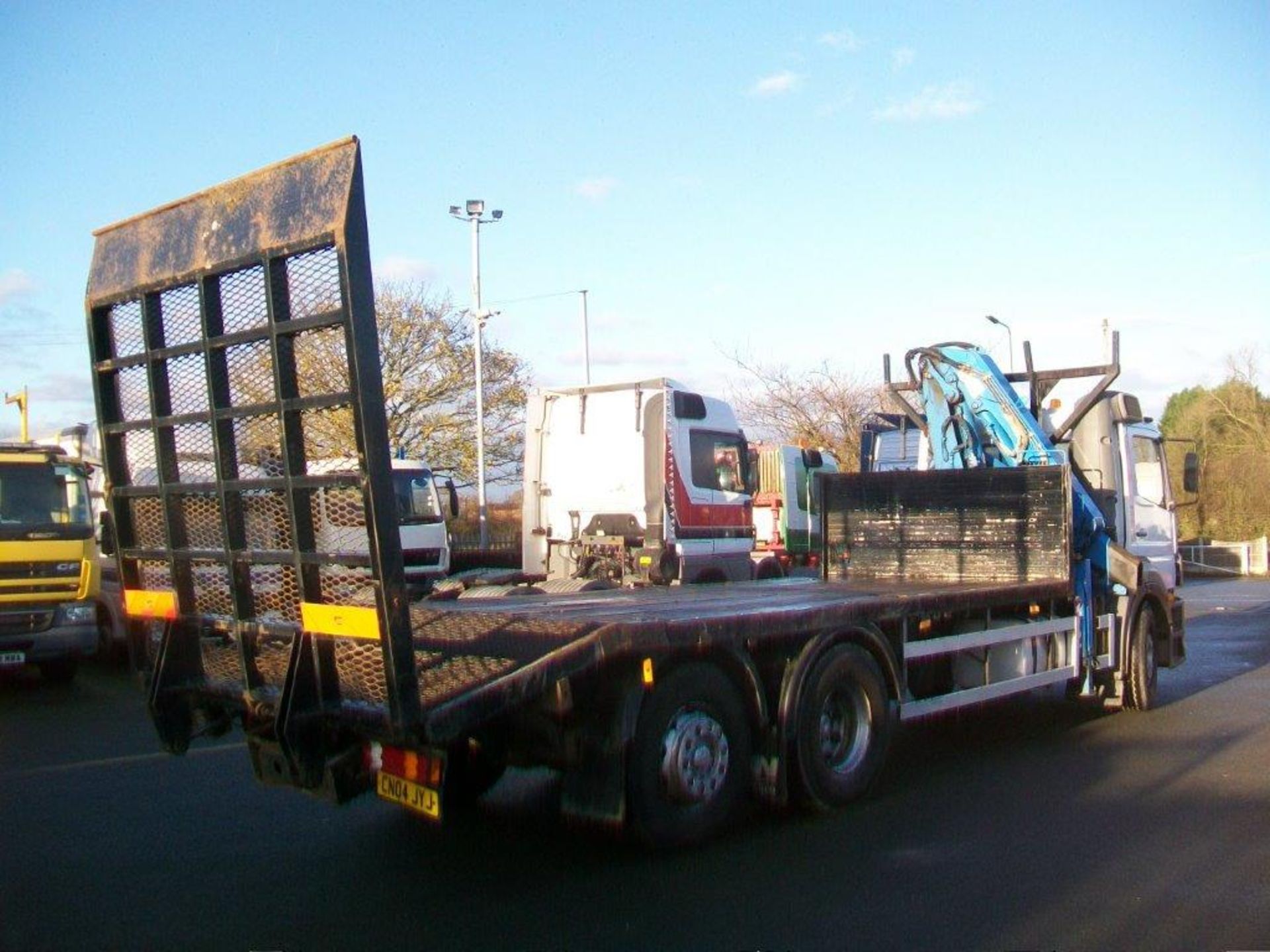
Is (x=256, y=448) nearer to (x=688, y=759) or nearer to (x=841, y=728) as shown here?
(x=688, y=759)

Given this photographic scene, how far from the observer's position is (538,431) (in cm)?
1620

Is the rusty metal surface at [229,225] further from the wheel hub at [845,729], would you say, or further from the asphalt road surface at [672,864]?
the wheel hub at [845,729]

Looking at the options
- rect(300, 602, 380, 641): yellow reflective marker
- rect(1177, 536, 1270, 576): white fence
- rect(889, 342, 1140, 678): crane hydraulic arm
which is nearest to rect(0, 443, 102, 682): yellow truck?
rect(300, 602, 380, 641): yellow reflective marker

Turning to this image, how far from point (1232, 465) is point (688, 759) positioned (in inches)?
1599

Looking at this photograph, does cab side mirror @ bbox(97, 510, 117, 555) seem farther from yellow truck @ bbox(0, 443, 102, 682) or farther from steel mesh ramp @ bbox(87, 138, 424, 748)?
steel mesh ramp @ bbox(87, 138, 424, 748)

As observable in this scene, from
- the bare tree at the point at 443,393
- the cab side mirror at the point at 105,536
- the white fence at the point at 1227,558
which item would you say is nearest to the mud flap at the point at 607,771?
the cab side mirror at the point at 105,536

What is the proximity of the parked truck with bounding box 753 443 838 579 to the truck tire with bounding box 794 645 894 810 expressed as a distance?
13127 mm

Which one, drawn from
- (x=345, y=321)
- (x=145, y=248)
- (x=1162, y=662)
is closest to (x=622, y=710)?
(x=345, y=321)

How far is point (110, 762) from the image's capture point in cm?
859

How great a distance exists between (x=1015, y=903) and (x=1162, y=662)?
20.1 ft

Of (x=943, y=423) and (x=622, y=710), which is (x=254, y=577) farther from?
(x=943, y=423)

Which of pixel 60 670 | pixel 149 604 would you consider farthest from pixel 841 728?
pixel 60 670

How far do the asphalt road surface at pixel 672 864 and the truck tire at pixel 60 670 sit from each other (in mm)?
4298

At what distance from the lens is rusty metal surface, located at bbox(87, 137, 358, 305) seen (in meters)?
4.85
